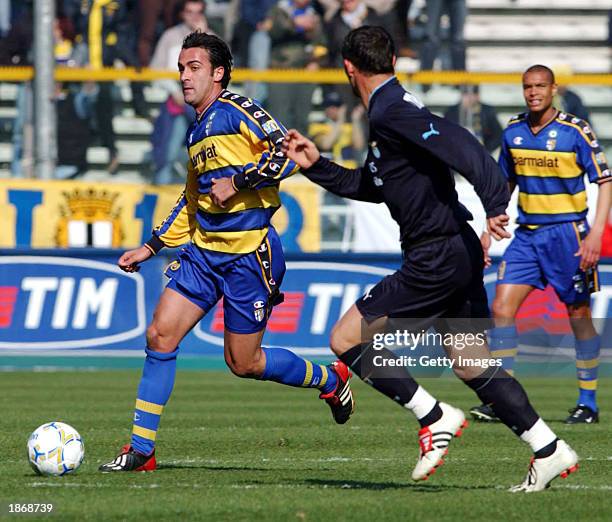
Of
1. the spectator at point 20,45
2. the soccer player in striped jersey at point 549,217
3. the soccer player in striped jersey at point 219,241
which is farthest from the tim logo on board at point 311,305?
the soccer player in striped jersey at point 219,241

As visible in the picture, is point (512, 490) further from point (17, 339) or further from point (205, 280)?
point (17, 339)

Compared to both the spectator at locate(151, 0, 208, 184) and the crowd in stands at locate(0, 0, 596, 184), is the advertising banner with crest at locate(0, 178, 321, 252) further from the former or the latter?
the crowd in stands at locate(0, 0, 596, 184)

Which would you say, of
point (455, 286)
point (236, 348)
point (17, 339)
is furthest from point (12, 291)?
point (455, 286)

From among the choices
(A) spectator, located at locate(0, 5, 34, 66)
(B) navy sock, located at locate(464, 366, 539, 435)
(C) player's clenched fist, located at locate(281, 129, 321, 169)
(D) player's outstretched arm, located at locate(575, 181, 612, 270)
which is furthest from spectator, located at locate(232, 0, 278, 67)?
(B) navy sock, located at locate(464, 366, 539, 435)

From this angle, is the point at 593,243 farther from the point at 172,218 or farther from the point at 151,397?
the point at 151,397

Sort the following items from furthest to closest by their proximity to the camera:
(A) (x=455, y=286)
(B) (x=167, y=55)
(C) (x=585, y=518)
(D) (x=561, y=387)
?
1. (B) (x=167, y=55)
2. (D) (x=561, y=387)
3. (A) (x=455, y=286)
4. (C) (x=585, y=518)

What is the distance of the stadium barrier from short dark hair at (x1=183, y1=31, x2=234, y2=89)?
7.90 m

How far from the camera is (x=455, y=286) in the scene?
6.82 meters

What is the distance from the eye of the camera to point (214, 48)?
8.10m

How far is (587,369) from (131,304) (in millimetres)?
6795

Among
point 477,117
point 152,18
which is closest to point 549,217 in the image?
point 477,117

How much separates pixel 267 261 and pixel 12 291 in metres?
8.54

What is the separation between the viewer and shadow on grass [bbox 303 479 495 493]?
7098mm

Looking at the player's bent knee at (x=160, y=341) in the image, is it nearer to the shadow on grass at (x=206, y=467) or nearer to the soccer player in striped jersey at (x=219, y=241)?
the soccer player in striped jersey at (x=219, y=241)
